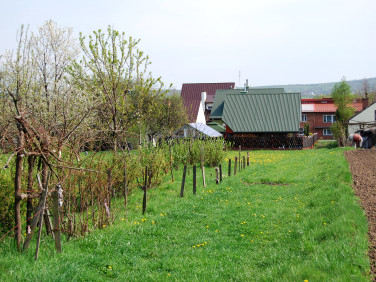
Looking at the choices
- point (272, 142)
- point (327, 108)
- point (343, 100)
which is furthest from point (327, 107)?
point (272, 142)

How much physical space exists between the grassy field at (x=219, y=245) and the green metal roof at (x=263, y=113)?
2708 centimetres

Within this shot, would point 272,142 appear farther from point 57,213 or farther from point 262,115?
point 57,213

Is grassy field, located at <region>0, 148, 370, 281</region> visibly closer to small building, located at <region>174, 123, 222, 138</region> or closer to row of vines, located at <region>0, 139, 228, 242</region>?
row of vines, located at <region>0, 139, 228, 242</region>

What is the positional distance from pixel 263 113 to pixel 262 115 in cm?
36

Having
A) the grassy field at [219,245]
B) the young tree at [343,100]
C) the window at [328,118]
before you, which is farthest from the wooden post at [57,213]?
the window at [328,118]

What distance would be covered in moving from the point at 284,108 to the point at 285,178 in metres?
25.7

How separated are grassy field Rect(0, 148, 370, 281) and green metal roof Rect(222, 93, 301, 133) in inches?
1066

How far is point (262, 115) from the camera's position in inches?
1524

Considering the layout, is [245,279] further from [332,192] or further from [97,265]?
[332,192]

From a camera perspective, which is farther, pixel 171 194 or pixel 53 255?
pixel 171 194

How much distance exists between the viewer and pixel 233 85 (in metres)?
68.4

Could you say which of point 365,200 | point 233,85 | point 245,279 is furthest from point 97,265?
point 233,85

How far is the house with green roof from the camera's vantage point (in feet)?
121

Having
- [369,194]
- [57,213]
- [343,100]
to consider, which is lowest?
[369,194]
